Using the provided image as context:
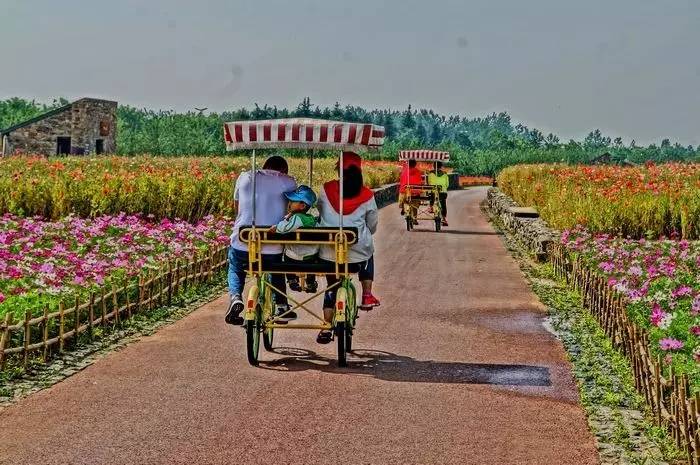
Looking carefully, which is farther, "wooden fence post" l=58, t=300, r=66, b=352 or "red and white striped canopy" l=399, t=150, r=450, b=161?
"red and white striped canopy" l=399, t=150, r=450, b=161

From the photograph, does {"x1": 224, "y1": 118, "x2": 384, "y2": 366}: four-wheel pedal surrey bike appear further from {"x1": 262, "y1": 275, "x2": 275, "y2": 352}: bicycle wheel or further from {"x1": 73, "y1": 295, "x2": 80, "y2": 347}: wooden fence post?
{"x1": 73, "y1": 295, "x2": 80, "y2": 347}: wooden fence post

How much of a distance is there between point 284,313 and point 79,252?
738cm

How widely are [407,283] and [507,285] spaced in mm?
1610

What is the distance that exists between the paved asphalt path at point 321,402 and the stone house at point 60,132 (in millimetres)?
49405

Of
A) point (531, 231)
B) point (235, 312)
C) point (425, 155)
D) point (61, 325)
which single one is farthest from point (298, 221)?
point (425, 155)

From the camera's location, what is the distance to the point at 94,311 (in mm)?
12289

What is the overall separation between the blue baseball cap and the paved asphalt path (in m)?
1.58

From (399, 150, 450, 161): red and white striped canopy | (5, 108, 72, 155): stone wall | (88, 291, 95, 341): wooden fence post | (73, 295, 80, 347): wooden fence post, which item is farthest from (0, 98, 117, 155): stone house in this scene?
(73, 295, 80, 347): wooden fence post

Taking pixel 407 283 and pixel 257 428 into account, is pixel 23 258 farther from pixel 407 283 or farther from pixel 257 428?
pixel 257 428

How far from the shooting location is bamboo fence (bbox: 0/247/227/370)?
33.2 feet

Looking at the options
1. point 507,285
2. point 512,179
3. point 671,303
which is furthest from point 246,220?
point 512,179

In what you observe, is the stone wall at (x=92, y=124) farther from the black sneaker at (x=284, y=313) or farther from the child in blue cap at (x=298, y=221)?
the child in blue cap at (x=298, y=221)

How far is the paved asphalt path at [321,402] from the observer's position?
750 cm

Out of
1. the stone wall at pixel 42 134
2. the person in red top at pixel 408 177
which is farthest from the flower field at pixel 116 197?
the stone wall at pixel 42 134
